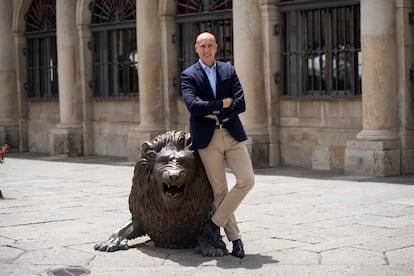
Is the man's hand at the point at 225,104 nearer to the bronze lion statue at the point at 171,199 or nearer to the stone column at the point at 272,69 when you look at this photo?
the bronze lion statue at the point at 171,199

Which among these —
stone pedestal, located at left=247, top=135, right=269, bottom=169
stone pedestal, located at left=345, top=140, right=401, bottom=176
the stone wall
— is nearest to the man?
stone pedestal, located at left=345, top=140, right=401, bottom=176

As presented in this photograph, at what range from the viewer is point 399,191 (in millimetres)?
11766

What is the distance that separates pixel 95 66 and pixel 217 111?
1311 centimetres

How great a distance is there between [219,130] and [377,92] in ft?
22.4

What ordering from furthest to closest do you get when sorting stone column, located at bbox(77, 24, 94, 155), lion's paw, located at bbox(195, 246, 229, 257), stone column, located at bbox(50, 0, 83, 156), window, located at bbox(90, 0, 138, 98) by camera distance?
1. stone column, located at bbox(77, 24, 94, 155)
2. stone column, located at bbox(50, 0, 83, 156)
3. window, located at bbox(90, 0, 138, 98)
4. lion's paw, located at bbox(195, 246, 229, 257)

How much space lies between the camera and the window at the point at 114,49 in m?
19.2

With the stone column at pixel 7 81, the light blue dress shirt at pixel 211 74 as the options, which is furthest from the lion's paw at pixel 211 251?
the stone column at pixel 7 81

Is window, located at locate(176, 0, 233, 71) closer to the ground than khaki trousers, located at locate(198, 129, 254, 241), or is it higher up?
higher up

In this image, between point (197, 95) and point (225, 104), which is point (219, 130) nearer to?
point (225, 104)

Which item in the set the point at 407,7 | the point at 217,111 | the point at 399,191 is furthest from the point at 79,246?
the point at 407,7

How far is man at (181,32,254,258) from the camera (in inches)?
293

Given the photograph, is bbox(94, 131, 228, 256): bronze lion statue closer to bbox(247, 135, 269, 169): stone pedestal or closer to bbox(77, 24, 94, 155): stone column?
bbox(247, 135, 269, 169): stone pedestal

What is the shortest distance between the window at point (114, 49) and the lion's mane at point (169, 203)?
37.1 feet

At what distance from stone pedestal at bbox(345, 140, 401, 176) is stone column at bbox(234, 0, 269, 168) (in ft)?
7.03
